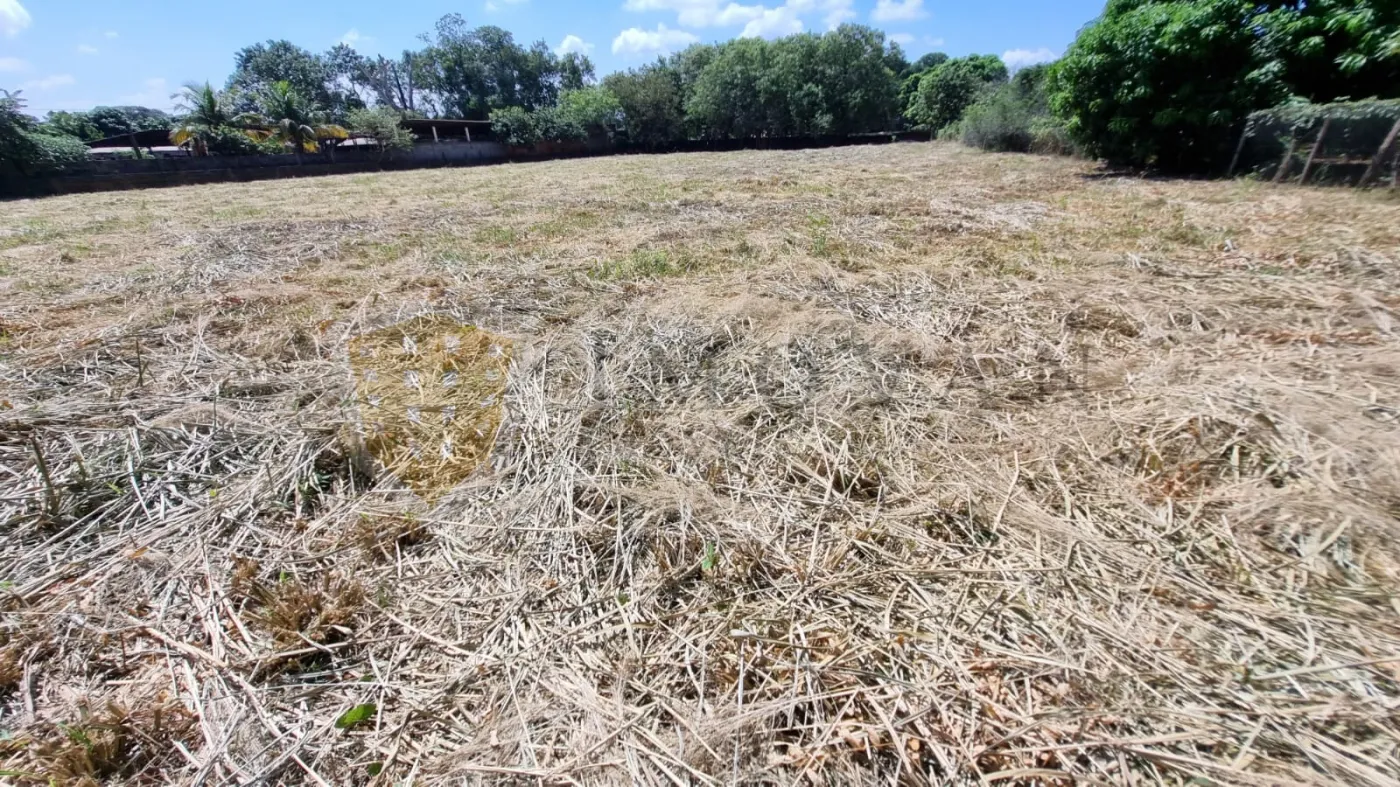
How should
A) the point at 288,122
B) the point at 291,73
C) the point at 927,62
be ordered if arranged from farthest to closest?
the point at 927,62, the point at 291,73, the point at 288,122

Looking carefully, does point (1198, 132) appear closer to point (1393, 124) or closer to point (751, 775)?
point (1393, 124)

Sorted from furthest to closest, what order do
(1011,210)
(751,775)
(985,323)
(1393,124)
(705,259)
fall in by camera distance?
1. (1011,210)
2. (1393,124)
3. (705,259)
4. (985,323)
5. (751,775)

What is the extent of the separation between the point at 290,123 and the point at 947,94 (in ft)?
96.9

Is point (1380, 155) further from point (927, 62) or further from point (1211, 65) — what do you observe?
point (927, 62)

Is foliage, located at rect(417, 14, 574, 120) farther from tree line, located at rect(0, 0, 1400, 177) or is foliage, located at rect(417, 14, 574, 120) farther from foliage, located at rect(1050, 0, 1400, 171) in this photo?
foliage, located at rect(1050, 0, 1400, 171)

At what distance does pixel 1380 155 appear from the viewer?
610 centimetres

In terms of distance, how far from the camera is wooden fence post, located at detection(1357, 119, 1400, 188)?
5.95 m

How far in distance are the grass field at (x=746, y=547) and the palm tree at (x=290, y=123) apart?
2221 centimetres

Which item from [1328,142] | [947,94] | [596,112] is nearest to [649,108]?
[596,112]

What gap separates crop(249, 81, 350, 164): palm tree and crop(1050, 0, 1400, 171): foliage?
24.4 m

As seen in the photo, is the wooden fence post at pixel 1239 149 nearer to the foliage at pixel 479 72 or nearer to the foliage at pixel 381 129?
the foliage at pixel 381 129

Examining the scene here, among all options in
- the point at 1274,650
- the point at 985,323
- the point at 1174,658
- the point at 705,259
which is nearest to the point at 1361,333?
the point at 985,323

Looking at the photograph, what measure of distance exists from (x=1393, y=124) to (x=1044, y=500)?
27.8ft

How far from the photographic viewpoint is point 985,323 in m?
3.30
